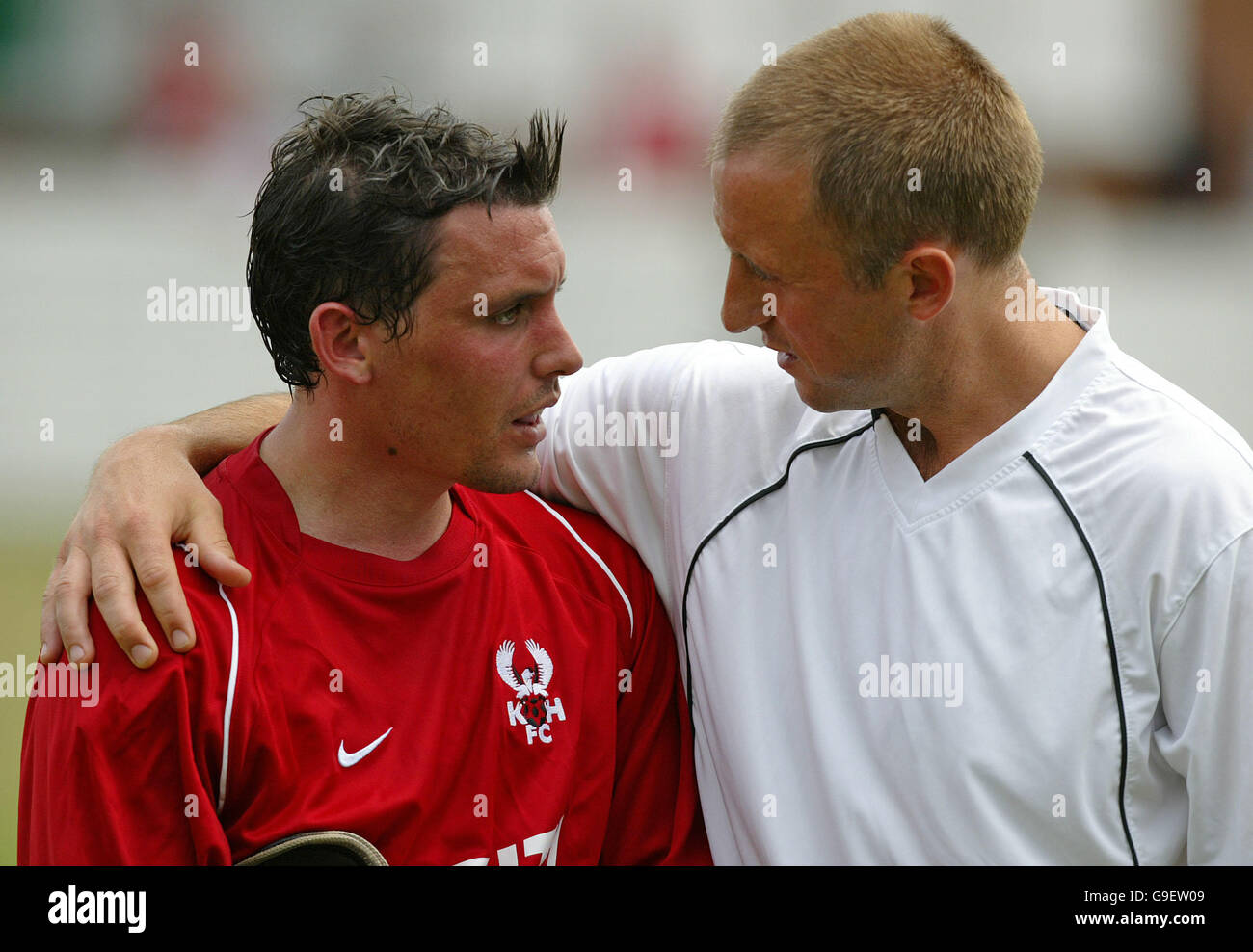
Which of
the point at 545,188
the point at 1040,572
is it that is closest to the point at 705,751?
the point at 1040,572

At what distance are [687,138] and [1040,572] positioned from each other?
209 inches

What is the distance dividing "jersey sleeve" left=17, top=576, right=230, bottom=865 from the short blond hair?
0.96 m

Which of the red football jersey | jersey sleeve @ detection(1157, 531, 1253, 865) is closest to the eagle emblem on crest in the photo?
the red football jersey

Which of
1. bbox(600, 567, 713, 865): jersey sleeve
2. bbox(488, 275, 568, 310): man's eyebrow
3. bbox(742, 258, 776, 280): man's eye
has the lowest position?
bbox(600, 567, 713, 865): jersey sleeve

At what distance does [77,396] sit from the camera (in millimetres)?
7055

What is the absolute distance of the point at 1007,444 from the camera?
1682 mm

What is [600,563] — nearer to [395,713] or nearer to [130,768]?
[395,713]

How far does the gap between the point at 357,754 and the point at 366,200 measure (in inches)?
28.2

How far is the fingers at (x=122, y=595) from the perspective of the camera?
4.69 ft

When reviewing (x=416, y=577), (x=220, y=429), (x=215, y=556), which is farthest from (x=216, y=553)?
(x=220, y=429)

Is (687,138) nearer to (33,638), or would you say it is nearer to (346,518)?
(33,638)

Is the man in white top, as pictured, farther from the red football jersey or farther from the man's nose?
the man's nose

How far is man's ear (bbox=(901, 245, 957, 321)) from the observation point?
167 cm

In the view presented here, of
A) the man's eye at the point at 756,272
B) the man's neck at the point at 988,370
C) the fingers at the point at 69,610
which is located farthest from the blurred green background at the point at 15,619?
the man's neck at the point at 988,370
